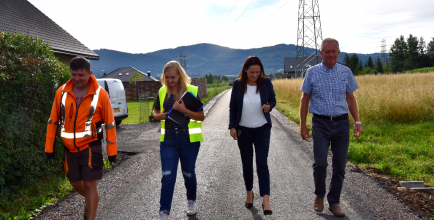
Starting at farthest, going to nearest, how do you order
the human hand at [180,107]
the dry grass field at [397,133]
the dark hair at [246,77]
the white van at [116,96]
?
the white van at [116,96] < the dry grass field at [397,133] < the dark hair at [246,77] < the human hand at [180,107]

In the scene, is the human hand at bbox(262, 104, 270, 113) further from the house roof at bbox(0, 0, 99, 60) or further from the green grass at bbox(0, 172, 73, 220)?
the house roof at bbox(0, 0, 99, 60)

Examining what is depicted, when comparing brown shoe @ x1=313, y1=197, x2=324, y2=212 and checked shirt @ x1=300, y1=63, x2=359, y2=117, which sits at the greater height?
checked shirt @ x1=300, y1=63, x2=359, y2=117

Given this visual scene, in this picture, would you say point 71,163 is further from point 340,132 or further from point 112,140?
point 340,132

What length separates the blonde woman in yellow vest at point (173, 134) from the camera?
358 centimetres

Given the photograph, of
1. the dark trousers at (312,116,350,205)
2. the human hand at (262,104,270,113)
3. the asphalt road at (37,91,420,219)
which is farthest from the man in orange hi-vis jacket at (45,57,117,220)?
the dark trousers at (312,116,350,205)

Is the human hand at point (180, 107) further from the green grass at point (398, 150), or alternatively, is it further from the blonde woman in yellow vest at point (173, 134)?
the green grass at point (398, 150)

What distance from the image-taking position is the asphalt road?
12.8 feet

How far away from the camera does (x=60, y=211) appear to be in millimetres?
4148

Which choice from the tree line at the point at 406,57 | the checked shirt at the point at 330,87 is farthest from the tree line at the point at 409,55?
the checked shirt at the point at 330,87

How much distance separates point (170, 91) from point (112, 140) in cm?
87

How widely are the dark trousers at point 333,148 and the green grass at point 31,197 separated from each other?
12.3ft

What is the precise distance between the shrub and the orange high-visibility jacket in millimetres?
1592

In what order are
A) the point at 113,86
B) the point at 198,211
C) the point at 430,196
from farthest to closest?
the point at 113,86 → the point at 430,196 → the point at 198,211

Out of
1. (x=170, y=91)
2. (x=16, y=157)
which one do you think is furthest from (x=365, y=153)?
(x=16, y=157)
